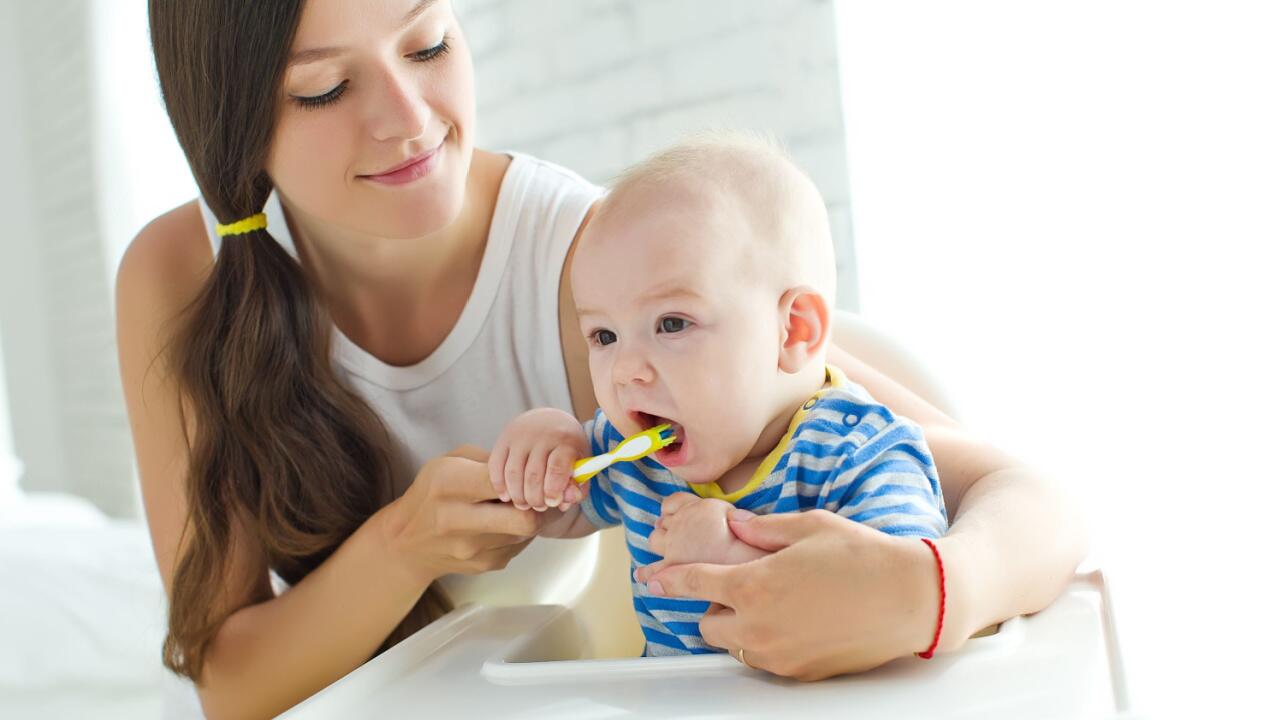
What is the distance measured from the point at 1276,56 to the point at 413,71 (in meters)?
1.09

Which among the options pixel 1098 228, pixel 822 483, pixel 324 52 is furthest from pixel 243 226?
pixel 1098 228

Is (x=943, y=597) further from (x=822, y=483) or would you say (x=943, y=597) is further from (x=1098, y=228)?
(x=1098, y=228)

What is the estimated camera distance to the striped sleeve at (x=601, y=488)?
0.92 meters

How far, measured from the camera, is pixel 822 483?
0.80 m

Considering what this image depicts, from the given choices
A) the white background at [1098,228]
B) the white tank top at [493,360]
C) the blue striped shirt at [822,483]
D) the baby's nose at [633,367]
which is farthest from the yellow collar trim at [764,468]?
the white background at [1098,228]

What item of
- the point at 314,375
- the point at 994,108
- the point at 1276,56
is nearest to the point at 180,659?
the point at 314,375

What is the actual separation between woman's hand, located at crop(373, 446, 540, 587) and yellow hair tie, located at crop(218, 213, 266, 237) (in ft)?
1.19

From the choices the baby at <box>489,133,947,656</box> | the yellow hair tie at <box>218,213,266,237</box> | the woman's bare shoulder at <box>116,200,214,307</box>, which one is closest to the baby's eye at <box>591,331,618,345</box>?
the baby at <box>489,133,947,656</box>

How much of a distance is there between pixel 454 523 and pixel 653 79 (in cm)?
147

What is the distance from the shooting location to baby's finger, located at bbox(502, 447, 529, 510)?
850 mm

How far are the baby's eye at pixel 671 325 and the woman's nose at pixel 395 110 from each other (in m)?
0.32

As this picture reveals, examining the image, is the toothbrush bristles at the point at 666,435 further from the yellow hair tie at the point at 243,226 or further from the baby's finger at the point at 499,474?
the yellow hair tie at the point at 243,226

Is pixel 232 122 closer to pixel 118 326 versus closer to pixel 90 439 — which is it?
pixel 118 326

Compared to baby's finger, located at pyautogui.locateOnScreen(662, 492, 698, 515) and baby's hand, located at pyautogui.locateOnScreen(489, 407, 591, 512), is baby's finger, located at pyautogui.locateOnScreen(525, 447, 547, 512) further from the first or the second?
baby's finger, located at pyautogui.locateOnScreen(662, 492, 698, 515)
